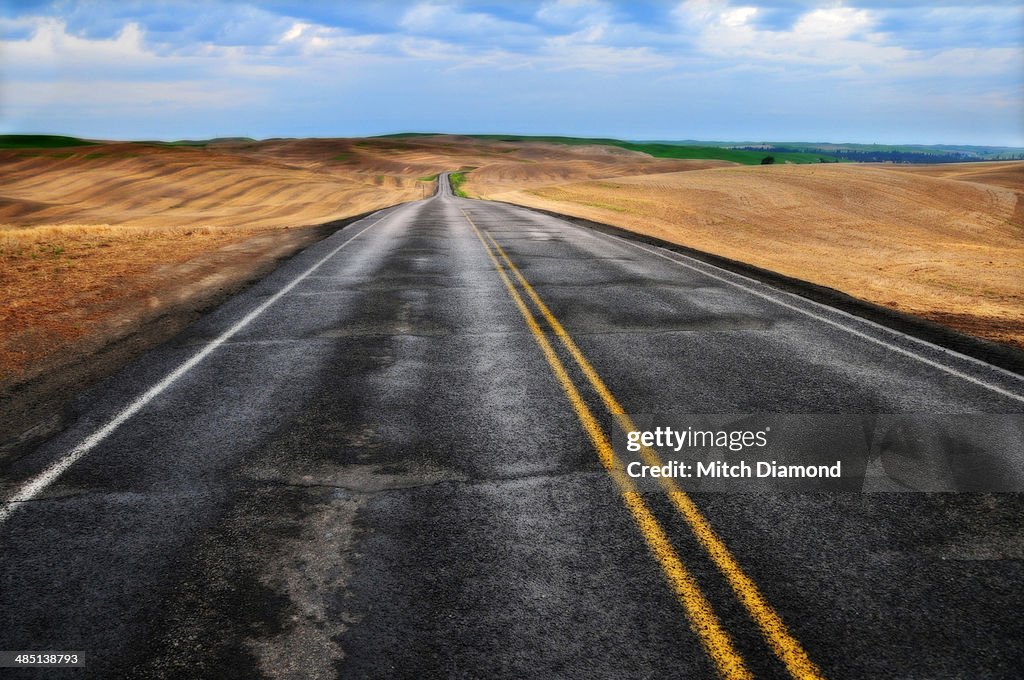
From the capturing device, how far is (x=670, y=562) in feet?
13.8

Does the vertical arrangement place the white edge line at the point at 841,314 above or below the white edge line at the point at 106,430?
above

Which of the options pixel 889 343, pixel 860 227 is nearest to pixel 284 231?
pixel 889 343

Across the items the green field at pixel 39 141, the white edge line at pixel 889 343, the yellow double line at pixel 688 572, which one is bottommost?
the yellow double line at pixel 688 572

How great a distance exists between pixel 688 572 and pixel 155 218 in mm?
53744

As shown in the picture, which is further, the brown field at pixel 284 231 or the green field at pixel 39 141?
the green field at pixel 39 141

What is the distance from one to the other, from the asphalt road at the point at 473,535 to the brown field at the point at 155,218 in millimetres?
3162

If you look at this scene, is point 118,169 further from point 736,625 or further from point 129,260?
point 736,625

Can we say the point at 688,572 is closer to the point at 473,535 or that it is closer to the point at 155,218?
the point at 473,535

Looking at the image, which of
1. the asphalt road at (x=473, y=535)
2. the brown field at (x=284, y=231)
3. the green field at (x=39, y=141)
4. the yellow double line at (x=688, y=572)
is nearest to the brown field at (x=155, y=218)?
the brown field at (x=284, y=231)

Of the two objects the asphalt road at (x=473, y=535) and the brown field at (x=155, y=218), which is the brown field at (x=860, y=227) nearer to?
the asphalt road at (x=473, y=535)

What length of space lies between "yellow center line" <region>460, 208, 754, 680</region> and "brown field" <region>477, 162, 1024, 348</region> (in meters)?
7.62

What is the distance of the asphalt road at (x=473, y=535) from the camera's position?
11.5ft

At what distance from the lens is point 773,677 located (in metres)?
3.30

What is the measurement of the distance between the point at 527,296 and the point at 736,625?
357 inches
